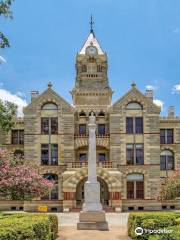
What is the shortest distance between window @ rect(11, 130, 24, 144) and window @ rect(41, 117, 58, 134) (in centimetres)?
346

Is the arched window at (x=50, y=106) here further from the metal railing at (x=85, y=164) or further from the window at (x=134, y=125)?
the window at (x=134, y=125)

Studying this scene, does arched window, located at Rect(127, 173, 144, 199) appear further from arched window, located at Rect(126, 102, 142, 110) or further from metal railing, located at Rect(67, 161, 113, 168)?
arched window, located at Rect(126, 102, 142, 110)

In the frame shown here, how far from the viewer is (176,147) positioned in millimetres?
53250

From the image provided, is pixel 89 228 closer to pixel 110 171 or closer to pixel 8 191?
pixel 8 191

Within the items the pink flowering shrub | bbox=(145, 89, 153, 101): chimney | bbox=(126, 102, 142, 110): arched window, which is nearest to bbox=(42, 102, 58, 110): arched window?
bbox=(126, 102, 142, 110): arched window

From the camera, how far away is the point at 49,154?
5097 centimetres

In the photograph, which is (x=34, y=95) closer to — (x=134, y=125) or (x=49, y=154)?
(x=49, y=154)

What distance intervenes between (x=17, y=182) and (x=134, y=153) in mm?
22941

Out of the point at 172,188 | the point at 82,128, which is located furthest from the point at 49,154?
the point at 172,188

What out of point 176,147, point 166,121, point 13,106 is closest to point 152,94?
point 166,121

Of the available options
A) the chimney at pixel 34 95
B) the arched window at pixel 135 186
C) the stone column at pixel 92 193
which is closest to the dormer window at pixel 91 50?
the chimney at pixel 34 95

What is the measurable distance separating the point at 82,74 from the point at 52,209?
21801 mm

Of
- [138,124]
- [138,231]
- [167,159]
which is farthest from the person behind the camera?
[167,159]

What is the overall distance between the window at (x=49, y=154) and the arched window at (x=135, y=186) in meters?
8.72
